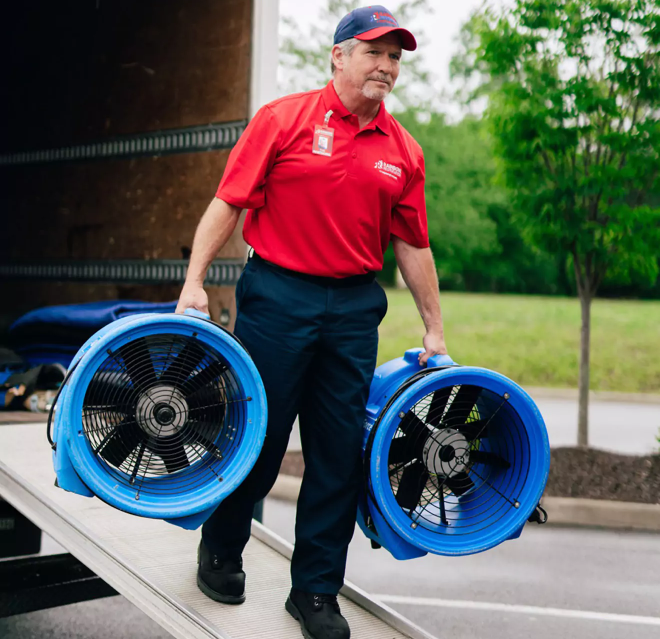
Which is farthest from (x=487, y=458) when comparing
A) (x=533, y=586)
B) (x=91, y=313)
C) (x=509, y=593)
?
(x=91, y=313)

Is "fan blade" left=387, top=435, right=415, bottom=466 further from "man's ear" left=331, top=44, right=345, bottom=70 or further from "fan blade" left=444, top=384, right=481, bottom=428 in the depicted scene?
"man's ear" left=331, top=44, right=345, bottom=70

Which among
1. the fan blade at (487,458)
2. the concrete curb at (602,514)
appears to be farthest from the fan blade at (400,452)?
the concrete curb at (602,514)

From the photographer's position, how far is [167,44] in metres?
5.05

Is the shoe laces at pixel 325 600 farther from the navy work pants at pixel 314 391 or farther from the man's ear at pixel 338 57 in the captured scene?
the man's ear at pixel 338 57

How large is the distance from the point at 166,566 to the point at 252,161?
152 cm

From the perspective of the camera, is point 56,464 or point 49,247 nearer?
point 56,464

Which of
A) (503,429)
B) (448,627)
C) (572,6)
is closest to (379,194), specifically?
(503,429)

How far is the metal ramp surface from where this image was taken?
9.37ft

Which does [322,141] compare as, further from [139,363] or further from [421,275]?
[139,363]

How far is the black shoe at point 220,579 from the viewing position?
3.03 meters

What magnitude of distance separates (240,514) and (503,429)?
0.98m

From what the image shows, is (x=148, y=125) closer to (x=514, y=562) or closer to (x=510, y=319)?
(x=514, y=562)

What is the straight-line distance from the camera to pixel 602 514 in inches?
260

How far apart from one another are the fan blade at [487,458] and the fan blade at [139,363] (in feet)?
3.63
